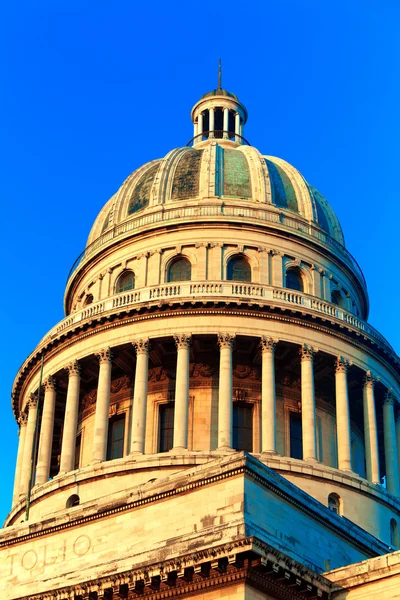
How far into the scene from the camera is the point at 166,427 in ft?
196

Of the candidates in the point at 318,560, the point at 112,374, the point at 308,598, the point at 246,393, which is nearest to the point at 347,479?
the point at 246,393

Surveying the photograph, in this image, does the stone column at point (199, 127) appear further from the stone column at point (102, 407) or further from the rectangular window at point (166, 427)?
the rectangular window at point (166, 427)

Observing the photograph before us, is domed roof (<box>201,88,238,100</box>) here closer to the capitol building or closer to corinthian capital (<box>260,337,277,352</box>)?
the capitol building

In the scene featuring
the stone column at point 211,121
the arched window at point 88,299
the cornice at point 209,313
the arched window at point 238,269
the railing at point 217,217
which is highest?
the stone column at point 211,121

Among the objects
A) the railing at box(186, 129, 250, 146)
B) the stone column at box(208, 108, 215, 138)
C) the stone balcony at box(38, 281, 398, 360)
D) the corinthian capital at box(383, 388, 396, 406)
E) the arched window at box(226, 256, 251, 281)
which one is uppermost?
the stone column at box(208, 108, 215, 138)

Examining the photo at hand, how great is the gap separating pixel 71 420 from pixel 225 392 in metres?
8.34

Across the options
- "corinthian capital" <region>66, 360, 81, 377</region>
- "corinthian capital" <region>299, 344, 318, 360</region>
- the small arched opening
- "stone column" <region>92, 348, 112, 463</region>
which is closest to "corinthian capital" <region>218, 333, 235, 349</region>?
"corinthian capital" <region>299, 344, 318, 360</region>

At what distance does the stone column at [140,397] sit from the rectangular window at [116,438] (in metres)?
2.88

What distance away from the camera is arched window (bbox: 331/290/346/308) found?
6738 cm

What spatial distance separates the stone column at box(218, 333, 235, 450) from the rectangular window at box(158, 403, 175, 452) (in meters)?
3.56

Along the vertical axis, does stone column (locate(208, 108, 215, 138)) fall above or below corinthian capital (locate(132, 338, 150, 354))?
above

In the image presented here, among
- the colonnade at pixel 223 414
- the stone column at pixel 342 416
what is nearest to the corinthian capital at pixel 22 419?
the colonnade at pixel 223 414

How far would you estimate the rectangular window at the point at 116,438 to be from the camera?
59844 mm

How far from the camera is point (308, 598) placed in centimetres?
3512
